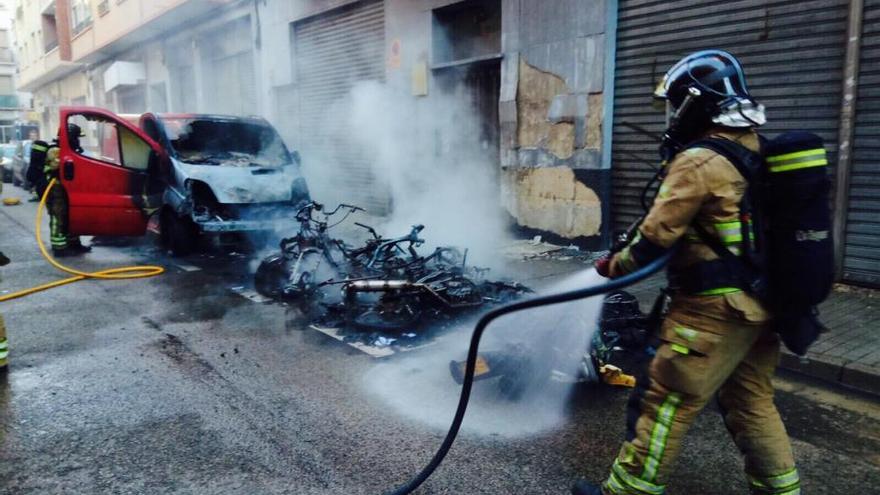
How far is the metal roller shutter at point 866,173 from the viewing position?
18.2 feet

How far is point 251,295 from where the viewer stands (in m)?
6.48

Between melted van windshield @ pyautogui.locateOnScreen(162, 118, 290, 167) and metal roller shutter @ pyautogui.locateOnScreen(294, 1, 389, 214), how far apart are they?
3080mm

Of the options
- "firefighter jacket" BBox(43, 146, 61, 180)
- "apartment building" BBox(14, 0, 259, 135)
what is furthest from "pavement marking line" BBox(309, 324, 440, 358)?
"apartment building" BBox(14, 0, 259, 135)

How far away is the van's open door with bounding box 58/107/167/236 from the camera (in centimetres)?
799

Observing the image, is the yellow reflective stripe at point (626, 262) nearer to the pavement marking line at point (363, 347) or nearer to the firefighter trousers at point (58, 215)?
the pavement marking line at point (363, 347)

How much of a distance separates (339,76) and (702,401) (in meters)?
11.9

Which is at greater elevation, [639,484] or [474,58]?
[474,58]

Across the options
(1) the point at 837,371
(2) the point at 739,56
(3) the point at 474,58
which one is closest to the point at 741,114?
(1) the point at 837,371

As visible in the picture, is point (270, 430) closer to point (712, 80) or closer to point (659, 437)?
point (659, 437)

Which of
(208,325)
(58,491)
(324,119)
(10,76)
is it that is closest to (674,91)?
(58,491)

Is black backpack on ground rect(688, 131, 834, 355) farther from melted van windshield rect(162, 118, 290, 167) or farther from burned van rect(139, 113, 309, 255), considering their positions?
melted van windshield rect(162, 118, 290, 167)

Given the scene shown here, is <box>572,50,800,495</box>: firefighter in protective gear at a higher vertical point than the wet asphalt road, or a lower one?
higher

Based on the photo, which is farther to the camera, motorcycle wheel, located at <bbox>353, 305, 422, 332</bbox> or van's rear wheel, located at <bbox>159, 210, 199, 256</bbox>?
van's rear wheel, located at <bbox>159, 210, 199, 256</bbox>

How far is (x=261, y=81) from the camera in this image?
15320 mm
